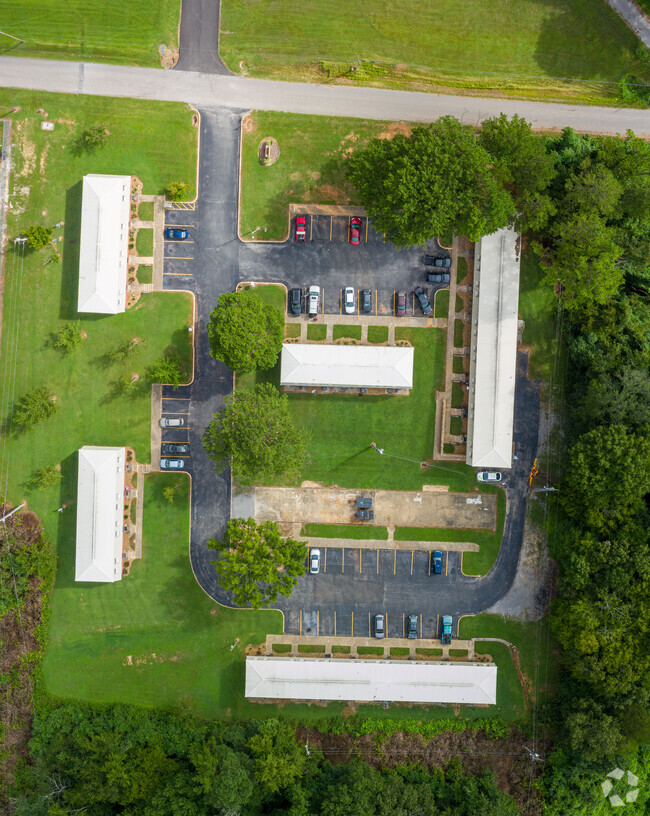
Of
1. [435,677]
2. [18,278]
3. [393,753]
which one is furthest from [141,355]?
[393,753]

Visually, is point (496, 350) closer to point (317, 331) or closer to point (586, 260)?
point (586, 260)

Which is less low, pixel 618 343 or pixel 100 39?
pixel 100 39

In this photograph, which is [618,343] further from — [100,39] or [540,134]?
[100,39]

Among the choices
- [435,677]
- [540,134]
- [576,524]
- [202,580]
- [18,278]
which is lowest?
A: [435,677]

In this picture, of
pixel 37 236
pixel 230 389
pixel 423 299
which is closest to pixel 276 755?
pixel 230 389

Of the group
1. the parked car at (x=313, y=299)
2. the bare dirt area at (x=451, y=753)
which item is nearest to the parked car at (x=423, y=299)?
the parked car at (x=313, y=299)

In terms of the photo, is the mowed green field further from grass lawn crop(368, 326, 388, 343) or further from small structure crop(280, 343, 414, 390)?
grass lawn crop(368, 326, 388, 343)
